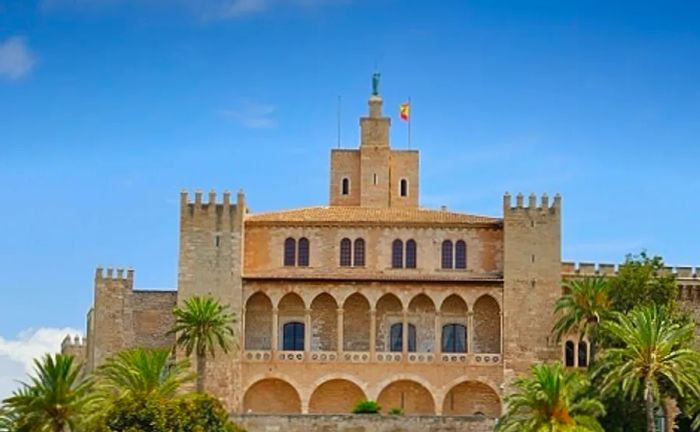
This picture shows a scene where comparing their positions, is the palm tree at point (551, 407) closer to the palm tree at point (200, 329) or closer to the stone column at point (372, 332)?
the stone column at point (372, 332)

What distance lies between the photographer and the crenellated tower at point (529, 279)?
75188 millimetres

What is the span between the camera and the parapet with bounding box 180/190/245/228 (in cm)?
7669

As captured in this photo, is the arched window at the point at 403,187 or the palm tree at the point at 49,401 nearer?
the palm tree at the point at 49,401

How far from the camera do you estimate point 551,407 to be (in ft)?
200

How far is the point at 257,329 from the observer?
77.1 m

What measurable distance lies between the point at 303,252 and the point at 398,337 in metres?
6.27

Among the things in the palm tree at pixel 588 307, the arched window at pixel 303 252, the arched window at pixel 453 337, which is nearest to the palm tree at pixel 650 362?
the palm tree at pixel 588 307

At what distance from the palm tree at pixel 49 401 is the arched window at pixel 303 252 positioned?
68.2ft

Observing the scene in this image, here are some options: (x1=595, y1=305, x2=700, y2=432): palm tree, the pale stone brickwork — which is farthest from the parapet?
(x1=595, y1=305, x2=700, y2=432): palm tree

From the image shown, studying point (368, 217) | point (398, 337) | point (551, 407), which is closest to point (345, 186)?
point (368, 217)

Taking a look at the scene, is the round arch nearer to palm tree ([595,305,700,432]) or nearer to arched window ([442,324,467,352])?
arched window ([442,324,467,352])

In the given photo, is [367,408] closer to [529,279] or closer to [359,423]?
[359,423]

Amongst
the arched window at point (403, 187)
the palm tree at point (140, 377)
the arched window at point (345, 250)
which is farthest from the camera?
the arched window at point (403, 187)

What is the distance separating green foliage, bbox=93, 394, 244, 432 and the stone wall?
9.12m
